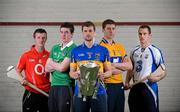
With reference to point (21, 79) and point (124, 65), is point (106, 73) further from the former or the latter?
point (21, 79)

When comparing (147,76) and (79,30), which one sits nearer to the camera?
(147,76)

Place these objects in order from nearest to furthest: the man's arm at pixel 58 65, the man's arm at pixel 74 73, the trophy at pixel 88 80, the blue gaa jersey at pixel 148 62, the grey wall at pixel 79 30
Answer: the trophy at pixel 88 80 < the man's arm at pixel 74 73 < the man's arm at pixel 58 65 < the blue gaa jersey at pixel 148 62 < the grey wall at pixel 79 30

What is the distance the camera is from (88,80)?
467 cm

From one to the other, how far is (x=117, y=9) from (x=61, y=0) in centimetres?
138

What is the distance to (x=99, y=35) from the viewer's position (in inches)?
342

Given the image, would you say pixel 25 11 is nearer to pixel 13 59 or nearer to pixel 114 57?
pixel 13 59

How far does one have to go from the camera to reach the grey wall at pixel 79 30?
873 cm

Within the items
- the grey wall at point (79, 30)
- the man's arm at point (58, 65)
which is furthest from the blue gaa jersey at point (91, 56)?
the grey wall at point (79, 30)

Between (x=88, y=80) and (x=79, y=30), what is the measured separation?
4179mm

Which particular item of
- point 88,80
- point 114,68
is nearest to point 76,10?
point 114,68

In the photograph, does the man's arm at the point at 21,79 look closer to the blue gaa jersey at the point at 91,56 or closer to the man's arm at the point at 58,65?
the man's arm at the point at 58,65

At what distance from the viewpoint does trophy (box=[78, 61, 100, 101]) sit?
4621 mm

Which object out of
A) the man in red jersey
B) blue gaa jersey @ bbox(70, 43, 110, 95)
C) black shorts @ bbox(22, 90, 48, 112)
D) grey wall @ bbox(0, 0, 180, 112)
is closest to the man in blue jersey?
blue gaa jersey @ bbox(70, 43, 110, 95)

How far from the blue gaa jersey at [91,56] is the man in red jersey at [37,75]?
2.38 feet
